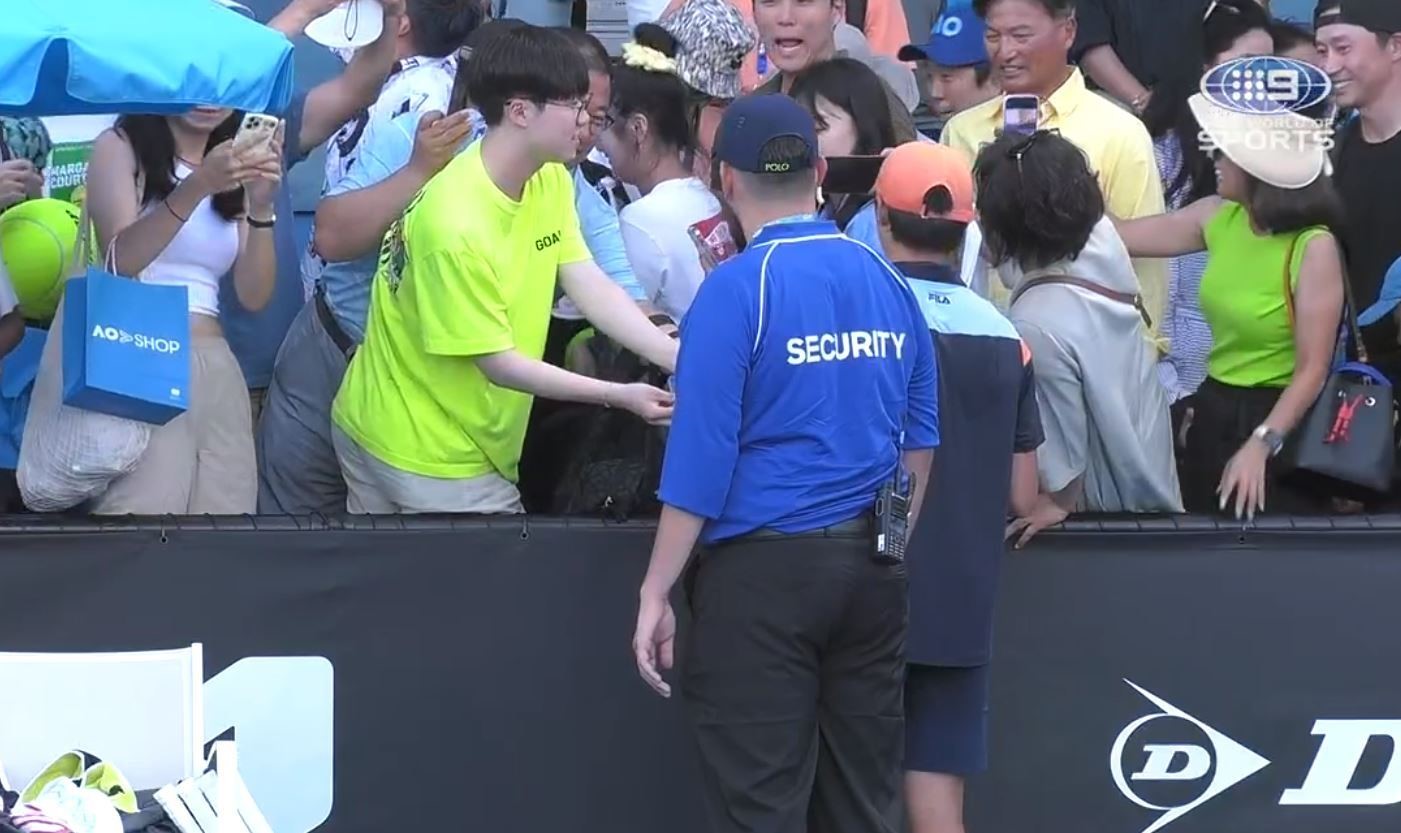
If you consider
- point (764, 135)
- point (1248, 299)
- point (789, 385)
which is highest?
point (764, 135)

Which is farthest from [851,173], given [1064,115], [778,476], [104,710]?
[104,710]

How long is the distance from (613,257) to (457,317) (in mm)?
690

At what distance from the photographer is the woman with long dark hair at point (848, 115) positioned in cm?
521

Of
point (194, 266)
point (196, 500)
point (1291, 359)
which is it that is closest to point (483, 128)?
point (194, 266)

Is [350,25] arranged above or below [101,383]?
above

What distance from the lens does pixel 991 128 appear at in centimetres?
575

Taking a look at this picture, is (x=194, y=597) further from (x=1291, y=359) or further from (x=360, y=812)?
(x=1291, y=359)

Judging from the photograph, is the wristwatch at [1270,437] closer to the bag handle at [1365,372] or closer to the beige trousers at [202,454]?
the bag handle at [1365,372]

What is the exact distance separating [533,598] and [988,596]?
1.10 metres

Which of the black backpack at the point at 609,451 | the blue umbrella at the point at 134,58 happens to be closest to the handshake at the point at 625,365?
the black backpack at the point at 609,451

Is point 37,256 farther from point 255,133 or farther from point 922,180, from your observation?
point 922,180

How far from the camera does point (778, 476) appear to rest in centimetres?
393

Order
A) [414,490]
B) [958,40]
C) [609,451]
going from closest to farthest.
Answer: [414,490] → [609,451] → [958,40]

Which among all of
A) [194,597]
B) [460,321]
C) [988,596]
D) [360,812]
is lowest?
[360,812]
